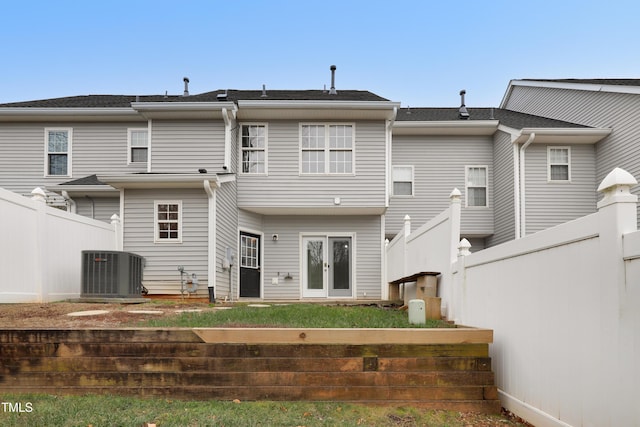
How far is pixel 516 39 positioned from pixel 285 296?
1369cm

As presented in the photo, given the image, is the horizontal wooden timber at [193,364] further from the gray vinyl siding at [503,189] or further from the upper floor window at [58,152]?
the upper floor window at [58,152]

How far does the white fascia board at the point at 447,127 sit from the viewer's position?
51.2 ft

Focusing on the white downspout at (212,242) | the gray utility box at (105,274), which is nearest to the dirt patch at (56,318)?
the gray utility box at (105,274)

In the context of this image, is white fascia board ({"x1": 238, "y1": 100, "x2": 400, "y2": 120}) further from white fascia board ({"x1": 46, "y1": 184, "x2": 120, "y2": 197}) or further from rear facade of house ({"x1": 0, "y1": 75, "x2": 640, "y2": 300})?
white fascia board ({"x1": 46, "y1": 184, "x2": 120, "y2": 197})

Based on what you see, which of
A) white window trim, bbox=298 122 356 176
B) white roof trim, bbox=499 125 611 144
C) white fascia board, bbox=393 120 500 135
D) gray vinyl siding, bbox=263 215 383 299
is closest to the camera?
white window trim, bbox=298 122 356 176

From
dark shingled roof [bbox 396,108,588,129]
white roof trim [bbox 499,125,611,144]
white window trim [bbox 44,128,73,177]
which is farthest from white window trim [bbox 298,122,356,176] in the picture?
white window trim [bbox 44,128,73,177]

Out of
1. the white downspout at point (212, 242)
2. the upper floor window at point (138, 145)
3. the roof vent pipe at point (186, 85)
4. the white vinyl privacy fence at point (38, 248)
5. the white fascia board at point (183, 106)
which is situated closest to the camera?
the white vinyl privacy fence at point (38, 248)

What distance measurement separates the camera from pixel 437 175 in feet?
53.1

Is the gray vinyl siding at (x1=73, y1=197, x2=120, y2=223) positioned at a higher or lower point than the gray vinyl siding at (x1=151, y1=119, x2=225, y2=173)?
lower

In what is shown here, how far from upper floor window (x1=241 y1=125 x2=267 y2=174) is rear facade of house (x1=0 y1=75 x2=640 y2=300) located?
34 mm

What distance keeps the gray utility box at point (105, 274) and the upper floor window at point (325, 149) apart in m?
6.14

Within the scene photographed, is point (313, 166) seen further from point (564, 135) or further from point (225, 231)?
point (564, 135)

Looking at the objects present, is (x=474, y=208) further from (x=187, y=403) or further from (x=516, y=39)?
(x=187, y=403)

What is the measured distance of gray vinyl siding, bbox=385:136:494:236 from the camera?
16094mm
